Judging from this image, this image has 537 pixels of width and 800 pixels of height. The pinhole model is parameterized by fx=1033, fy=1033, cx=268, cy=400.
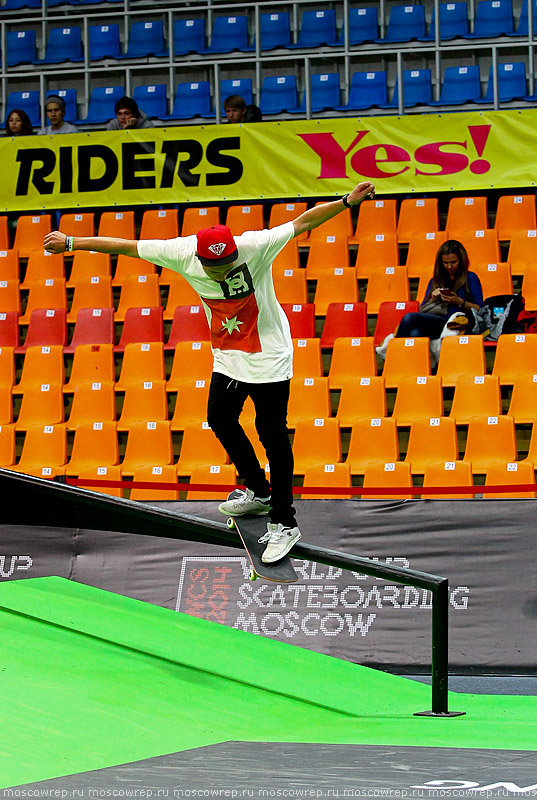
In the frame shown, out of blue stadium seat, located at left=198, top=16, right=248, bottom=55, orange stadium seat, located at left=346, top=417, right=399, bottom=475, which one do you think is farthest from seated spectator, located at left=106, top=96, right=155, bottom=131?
orange stadium seat, located at left=346, top=417, right=399, bottom=475

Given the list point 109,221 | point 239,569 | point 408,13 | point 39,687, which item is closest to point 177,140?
point 109,221

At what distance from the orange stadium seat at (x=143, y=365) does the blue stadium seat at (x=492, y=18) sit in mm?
7546

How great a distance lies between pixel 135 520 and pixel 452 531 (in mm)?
2403

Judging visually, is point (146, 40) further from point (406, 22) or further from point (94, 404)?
point (94, 404)

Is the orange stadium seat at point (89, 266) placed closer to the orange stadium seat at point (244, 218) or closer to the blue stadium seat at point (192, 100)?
the orange stadium seat at point (244, 218)

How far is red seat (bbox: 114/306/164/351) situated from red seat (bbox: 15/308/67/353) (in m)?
0.79

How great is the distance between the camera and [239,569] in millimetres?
7633

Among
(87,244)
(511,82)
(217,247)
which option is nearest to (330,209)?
(217,247)

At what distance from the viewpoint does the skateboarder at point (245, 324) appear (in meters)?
5.45

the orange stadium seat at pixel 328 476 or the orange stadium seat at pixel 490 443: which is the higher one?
the orange stadium seat at pixel 490 443

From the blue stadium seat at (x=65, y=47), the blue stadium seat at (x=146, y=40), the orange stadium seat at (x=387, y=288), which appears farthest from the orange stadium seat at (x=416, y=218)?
the blue stadium seat at (x=65, y=47)

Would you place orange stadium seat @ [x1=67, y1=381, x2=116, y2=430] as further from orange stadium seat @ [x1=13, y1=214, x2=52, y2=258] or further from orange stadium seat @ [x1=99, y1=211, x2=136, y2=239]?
orange stadium seat @ [x1=13, y1=214, x2=52, y2=258]

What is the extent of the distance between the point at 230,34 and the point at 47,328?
6819 mm

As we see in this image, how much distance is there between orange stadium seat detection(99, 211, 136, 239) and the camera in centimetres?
1294
